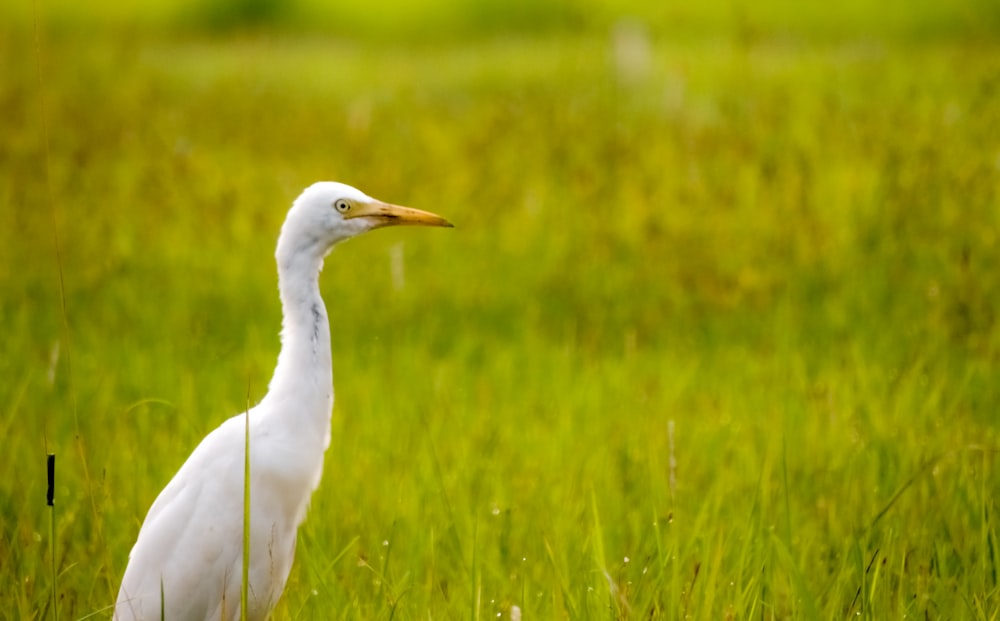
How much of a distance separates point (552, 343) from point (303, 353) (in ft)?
9.11

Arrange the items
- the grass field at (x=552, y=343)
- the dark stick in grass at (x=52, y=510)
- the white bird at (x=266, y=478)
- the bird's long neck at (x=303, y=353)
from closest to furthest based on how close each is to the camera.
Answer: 1. the dark stick in grass at (x=52, y=510)
2. the white bird at (x=266, y=478)
3. the bird's long neck at (x=303, y=353)
4. the grass field at (x=552, y=343)

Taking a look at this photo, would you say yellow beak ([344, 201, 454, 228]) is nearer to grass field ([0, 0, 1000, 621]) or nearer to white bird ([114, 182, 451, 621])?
white bird ([114, 182, 451, 621])

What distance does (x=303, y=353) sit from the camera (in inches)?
112

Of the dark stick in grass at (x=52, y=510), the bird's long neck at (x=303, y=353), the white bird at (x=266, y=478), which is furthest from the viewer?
the bird's long neck at (x=303, y=353)

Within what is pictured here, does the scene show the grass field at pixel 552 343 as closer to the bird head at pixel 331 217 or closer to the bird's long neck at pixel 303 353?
the bird's long neck at pixel 303 353

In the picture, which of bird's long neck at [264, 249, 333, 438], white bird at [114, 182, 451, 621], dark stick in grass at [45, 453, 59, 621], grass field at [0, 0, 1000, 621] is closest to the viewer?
dark stick in grass at [45, 453, 59, 621]

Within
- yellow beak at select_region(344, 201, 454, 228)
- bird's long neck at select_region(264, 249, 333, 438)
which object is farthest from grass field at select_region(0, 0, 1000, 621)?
yellow beak at select_region(344, 201, 454, 228)

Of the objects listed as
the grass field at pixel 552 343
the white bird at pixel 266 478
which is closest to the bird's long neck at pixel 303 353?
the white bird at pixel 266 478

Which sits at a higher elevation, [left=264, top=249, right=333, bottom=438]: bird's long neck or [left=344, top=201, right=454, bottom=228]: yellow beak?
[left=344, top=201, right=454, bottom=228]: yellow beak

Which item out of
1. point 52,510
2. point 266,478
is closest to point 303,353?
point 266,478

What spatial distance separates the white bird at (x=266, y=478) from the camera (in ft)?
8.93

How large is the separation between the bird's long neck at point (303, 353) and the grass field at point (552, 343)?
0.38 feet

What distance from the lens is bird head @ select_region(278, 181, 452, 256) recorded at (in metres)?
2.88

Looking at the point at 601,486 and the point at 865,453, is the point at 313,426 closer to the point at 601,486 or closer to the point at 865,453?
the point at 601,486
